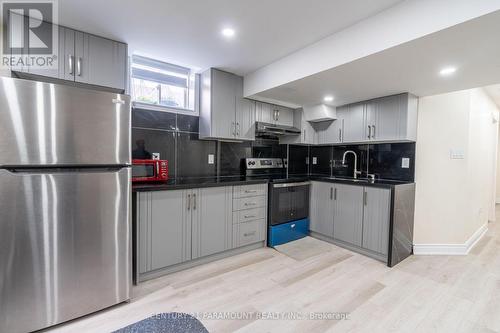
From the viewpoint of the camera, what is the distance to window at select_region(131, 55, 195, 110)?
107 inches

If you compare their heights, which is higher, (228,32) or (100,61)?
→ (228,32)

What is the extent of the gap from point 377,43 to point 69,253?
2.78m

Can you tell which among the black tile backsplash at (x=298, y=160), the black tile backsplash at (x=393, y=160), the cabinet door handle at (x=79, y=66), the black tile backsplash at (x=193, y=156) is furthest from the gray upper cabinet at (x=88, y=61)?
the black tile backsplash at (x=393, y=160)

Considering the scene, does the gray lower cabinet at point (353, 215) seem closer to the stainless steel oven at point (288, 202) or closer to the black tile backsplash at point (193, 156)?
the stainless steel oven at point (288, 202)

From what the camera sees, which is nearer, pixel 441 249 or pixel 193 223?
pixel 193 223

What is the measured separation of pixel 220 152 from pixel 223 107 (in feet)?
2.13

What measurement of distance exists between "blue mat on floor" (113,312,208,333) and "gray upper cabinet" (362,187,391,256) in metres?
2.54

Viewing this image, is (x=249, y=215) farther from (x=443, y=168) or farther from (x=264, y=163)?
(x=443, y=168)

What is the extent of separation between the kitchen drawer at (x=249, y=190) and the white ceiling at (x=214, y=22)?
1.54 meters

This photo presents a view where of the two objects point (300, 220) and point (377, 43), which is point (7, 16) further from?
point (300, 220)

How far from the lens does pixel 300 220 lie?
11.5 feet

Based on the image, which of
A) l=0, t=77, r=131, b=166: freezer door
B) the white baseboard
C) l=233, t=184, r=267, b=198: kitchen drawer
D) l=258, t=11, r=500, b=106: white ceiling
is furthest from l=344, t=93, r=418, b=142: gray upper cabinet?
l=0, t=77, r=131, b=166: freezer door

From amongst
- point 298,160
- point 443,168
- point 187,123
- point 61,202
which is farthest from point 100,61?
point 443,168

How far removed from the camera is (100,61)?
2.13 m
